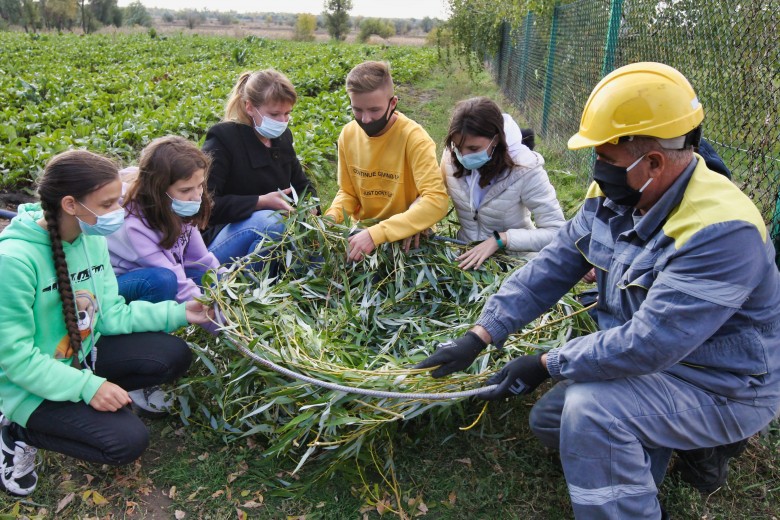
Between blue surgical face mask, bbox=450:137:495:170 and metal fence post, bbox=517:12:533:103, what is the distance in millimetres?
8399

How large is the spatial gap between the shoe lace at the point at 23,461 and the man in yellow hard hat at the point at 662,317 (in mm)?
2103

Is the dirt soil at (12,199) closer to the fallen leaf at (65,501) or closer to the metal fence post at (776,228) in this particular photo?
the fallen leaf at (65,501)

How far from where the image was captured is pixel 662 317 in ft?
6.56

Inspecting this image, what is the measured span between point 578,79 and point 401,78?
10.6 m

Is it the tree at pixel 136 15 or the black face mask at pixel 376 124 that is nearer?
the black face mask at pixel 376 124

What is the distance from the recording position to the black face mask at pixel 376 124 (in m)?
3.71

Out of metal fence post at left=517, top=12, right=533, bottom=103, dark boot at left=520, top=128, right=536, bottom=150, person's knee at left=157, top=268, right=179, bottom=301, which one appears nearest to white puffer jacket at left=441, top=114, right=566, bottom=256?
Result: dark boot at left=520, top=128, right=536, bottom=150

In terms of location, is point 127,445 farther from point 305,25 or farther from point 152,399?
point 305,25

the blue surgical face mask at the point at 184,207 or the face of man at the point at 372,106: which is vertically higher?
the face of man at the point at 372,106

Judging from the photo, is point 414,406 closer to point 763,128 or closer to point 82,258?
point 82,258

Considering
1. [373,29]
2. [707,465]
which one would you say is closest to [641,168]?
[707,465]

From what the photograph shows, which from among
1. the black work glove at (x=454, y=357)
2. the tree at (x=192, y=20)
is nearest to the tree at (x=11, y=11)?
the tree at (x=192, y=20)

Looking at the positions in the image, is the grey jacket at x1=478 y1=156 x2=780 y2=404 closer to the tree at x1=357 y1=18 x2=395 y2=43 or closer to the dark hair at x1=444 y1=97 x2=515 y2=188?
the dark hair at x1=444 y1=97 x2=515 y2=188

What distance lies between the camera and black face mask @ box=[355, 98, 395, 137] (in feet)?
12.2
